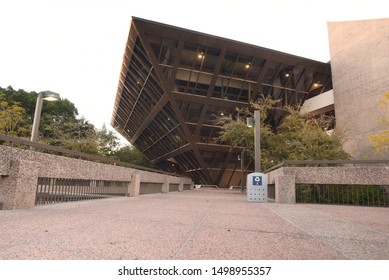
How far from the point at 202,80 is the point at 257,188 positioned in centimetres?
1659

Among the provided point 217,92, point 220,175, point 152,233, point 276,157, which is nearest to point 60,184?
point 152,233

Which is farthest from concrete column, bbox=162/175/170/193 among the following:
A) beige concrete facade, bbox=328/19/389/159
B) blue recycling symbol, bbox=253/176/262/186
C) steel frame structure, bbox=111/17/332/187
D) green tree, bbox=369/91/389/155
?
green tree, bbox=369/91/389/155

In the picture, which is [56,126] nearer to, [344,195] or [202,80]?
[202,80]

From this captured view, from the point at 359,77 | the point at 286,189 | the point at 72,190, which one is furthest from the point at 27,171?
the point at 359,77

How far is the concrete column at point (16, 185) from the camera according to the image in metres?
5.41

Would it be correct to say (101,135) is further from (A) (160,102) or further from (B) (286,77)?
(B) (286,77)

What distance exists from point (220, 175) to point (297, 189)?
74.5ft

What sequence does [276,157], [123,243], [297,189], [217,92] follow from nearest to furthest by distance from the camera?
[123,243]
[297,189]
[276,157]
[217,92]

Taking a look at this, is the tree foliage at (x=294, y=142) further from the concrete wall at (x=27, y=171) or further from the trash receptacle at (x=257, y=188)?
the concrete wall at (x=27, y=171)

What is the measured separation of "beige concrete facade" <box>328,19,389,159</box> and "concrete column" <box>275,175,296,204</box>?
Result: 418 inches

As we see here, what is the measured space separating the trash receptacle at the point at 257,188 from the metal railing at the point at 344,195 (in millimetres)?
1485

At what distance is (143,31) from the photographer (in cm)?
2102

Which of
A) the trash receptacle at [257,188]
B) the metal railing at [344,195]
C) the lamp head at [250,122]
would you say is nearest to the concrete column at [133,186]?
the trash receptacle at [257,188]

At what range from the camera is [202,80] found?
2541 cm
